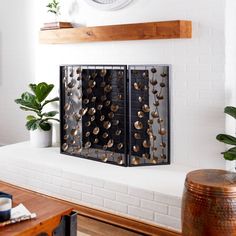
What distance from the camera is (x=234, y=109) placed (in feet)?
8.42

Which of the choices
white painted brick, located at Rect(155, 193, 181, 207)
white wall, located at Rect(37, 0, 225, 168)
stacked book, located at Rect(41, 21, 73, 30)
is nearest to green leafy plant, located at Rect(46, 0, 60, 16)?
stacked book, located at Rect(41, 21, 73, 30)

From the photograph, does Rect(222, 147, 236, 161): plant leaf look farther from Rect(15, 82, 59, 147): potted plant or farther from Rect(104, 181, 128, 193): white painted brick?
Rect(15, 82, 59, 147): potted plant

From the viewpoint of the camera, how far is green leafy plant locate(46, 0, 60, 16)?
3562 mm

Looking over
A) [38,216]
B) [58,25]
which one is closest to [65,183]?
[38,216]

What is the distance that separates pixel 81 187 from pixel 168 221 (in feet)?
2.46

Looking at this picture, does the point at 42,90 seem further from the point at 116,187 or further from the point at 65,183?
the point at 116,187

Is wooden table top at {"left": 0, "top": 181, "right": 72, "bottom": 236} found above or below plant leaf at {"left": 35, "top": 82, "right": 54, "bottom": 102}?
below

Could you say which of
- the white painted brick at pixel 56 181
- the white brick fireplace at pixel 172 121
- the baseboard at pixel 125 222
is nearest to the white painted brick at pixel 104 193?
the white brick fireplace at pixel 172 121

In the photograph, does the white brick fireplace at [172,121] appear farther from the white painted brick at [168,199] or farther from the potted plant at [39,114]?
the potted plant at [39,114]

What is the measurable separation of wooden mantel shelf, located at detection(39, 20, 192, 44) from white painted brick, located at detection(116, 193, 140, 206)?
3.87ft

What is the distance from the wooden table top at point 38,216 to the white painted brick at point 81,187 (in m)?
0.78

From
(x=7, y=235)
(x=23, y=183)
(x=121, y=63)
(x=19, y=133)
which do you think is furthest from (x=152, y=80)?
(x=19, y=133)

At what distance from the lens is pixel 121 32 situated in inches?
122

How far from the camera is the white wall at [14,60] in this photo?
4.38 meters
